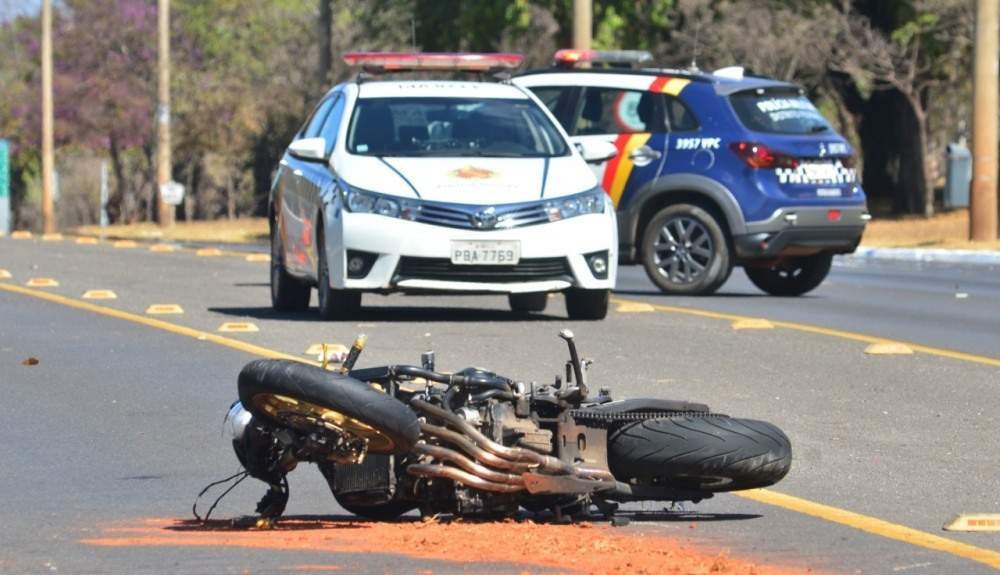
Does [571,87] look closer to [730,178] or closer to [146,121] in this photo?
[730,178]

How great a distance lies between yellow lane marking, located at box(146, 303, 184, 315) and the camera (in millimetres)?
15828

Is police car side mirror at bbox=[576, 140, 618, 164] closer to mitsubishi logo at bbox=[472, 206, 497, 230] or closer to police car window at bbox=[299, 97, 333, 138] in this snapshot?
mitsubishi logo at bbox=[472, 206, 497, 230]

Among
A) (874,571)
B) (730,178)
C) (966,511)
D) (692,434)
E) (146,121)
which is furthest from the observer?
(146,121)

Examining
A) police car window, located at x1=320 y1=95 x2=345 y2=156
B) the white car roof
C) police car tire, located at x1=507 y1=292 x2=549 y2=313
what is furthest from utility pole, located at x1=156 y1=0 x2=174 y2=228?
the white car roof

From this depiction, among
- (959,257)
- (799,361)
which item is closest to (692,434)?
(799,361)

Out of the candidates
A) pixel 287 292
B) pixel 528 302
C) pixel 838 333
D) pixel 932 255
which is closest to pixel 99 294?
pixel 287 292

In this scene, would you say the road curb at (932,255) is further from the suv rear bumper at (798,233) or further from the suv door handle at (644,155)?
the suv door handle at (644,155)

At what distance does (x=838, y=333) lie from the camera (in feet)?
47.5

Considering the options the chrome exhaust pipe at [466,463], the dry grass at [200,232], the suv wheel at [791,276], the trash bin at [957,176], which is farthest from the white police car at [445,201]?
the trash bin at [957,176]

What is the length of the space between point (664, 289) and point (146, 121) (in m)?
42.2

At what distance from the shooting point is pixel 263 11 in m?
62.7

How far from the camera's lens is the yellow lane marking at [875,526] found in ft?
21.6

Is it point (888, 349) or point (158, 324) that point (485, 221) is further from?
point (888, 349)

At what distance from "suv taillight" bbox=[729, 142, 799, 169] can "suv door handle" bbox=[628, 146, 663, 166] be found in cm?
68
